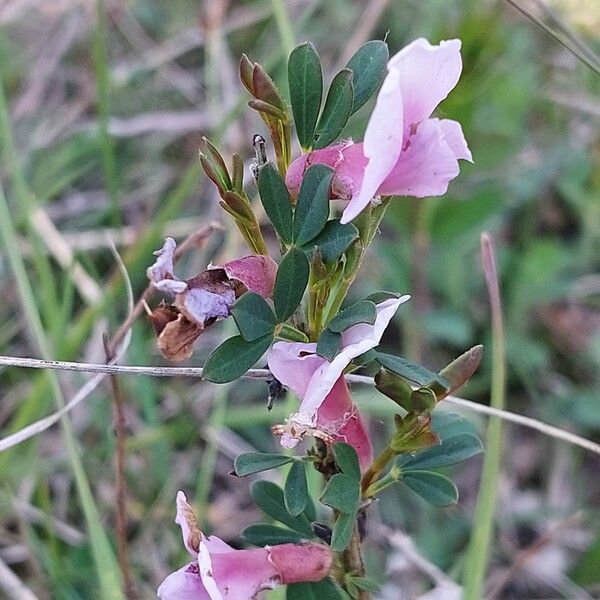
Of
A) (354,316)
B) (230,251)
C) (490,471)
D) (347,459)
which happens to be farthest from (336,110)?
(230,251)

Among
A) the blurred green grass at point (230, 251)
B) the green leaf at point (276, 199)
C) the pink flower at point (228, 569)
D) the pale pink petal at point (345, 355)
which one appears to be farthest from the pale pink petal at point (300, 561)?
the blurred green grass at point (230, 251)

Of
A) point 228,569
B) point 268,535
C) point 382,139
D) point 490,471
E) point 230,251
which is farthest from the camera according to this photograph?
point 230,251

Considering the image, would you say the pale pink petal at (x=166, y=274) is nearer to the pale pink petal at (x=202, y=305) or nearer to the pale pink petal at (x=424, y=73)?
the pale pink petal at (x=202, y=305)

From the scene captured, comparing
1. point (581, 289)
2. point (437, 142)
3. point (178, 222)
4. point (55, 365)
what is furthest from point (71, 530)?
point (581, 289)

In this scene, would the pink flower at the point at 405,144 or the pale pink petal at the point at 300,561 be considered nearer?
the pink flower at the point at 405,144

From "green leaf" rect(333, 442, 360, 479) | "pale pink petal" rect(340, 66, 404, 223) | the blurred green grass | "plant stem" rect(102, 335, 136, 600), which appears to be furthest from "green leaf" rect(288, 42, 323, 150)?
the blurred green grass

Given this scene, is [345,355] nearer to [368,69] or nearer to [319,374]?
[319,374]
